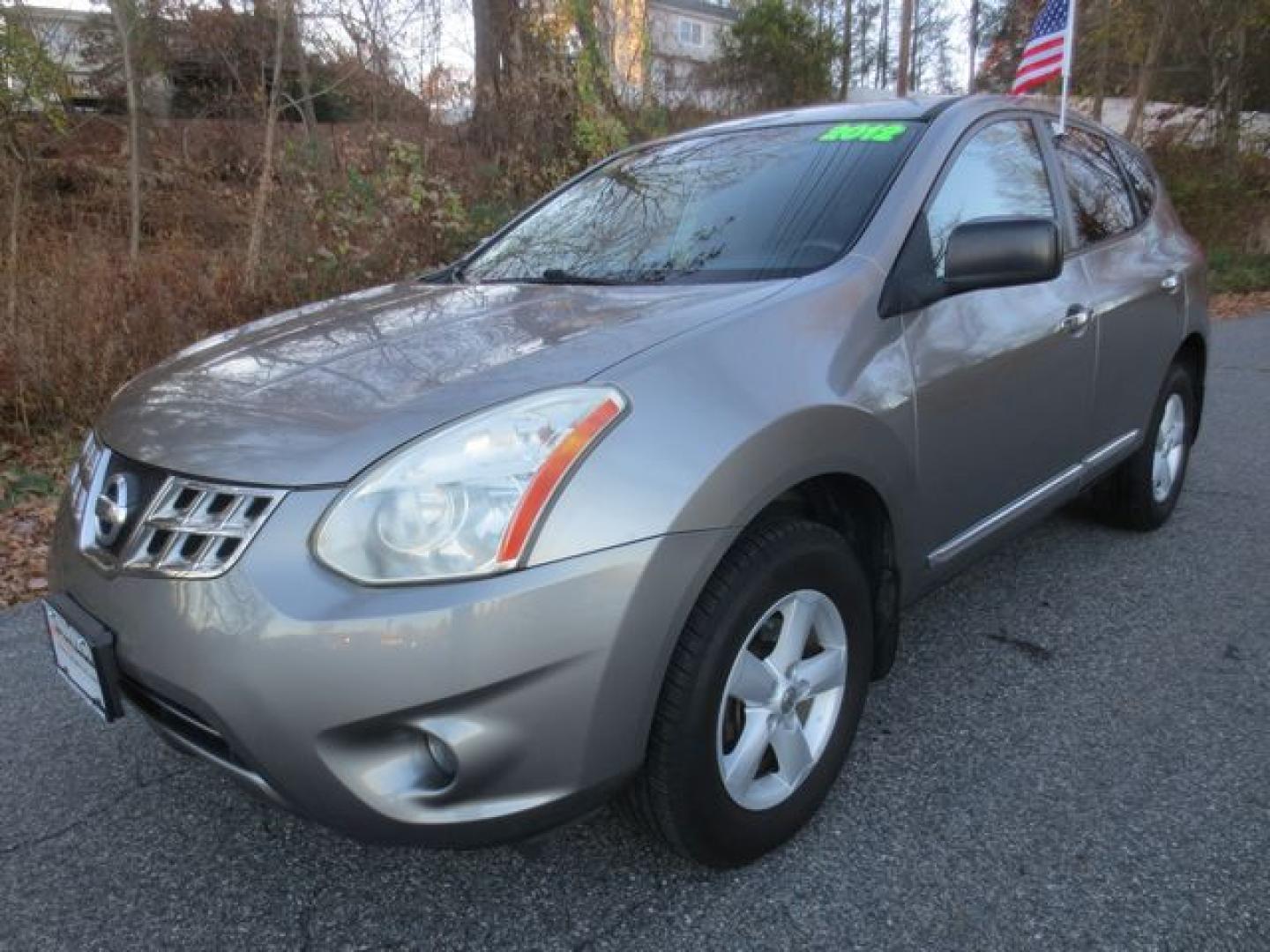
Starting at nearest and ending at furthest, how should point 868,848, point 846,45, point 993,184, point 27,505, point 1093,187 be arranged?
point 868,848, point 993,184, point 1093,187, point 27,505, point 846,45

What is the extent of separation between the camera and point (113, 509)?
1849mm

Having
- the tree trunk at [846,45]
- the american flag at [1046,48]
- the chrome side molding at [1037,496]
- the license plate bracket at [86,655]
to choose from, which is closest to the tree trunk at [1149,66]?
the tree trunk at [846,45]

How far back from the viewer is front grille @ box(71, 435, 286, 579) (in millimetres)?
1633

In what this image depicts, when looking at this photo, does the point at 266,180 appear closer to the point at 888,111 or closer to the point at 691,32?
the point at 888,111

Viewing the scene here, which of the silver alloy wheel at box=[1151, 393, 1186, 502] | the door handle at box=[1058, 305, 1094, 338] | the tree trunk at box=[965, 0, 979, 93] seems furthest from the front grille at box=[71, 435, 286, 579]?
the tree trunk at box=[965, 0, 979, 93]

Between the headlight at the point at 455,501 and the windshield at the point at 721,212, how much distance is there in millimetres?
887

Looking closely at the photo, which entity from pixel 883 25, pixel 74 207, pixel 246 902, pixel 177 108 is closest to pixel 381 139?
pixel 74 207

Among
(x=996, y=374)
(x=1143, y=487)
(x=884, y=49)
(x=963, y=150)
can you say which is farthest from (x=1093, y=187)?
(x=884, y=49)

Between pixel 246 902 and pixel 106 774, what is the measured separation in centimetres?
75

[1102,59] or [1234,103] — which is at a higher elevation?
[1102,59]

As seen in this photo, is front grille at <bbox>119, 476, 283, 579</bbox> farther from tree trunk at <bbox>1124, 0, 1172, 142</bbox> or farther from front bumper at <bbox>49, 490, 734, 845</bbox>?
tree trunk at <bbox>1124, 0, 1172, 142</bbox>

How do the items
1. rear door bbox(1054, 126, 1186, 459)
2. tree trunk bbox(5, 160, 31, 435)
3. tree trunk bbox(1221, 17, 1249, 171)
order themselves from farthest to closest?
tree trunk bbox(1221, 17, 1249, 171)
tree trunk bbox(5, 160, 31, 435)
rear door bbox(1054, 126, 1186, 459)

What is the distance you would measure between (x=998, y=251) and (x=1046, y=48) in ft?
14.4

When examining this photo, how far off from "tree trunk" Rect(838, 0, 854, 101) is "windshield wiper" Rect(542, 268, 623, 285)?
2031 cm
